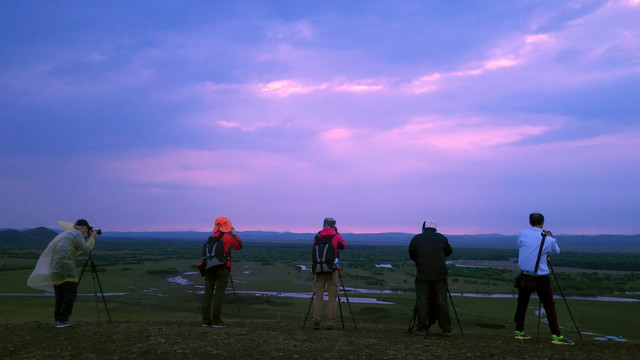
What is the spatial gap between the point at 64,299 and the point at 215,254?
2.99 m

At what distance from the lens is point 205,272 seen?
382 inches

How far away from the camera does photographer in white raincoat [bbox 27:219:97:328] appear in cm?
863

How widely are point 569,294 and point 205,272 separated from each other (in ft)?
70.6

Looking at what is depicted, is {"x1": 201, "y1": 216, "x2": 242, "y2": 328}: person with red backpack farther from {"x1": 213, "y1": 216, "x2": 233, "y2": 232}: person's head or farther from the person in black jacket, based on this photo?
the person in black jacket

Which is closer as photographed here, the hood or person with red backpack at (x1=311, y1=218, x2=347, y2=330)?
person with red backpack at (x1=311, y1=218, x2=347, y2=330)

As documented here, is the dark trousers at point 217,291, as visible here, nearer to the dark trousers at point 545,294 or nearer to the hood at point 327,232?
the hood at point 327,232

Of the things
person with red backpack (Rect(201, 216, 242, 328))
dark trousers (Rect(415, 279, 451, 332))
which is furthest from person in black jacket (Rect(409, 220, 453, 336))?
person with red backpack (Rect(201, 216, 242, 328))

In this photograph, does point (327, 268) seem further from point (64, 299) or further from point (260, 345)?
point (64, 299)

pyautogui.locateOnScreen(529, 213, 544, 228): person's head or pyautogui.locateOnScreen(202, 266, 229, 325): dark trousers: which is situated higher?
pyautogui.locateOnScreen(529, 213, 544, 228): person's head

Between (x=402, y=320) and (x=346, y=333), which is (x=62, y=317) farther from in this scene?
(x=402, y=320)

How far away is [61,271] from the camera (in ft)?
28.3

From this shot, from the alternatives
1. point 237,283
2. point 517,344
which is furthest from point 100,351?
point 237,283

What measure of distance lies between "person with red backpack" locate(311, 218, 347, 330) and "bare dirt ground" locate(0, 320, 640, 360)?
55cm

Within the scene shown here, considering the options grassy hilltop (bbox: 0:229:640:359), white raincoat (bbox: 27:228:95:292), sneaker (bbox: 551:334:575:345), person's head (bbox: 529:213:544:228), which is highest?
person's head (bbox: 529:213:544:228)
